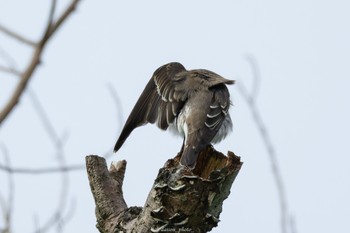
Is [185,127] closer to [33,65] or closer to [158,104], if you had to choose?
[158,104]

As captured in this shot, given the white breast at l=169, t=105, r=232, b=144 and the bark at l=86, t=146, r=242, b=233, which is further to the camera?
the white breast at l=169, t=105, r=232, b=144

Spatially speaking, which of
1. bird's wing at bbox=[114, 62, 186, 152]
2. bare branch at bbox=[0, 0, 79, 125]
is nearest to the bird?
bird's wing at bbox=[114, 62, 186, 152]

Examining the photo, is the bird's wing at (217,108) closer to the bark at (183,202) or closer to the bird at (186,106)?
the bird at (186,106)

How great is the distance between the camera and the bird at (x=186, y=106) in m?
6.33

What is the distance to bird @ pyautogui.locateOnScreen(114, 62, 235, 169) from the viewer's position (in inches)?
249

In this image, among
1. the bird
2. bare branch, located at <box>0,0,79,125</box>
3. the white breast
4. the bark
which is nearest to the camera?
bare branch, located at <box>0,0,79,125</box>

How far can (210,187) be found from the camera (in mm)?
3914

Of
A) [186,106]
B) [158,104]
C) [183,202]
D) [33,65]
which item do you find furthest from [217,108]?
[33,65]

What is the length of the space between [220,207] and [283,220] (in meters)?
0.37

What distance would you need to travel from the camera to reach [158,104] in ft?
22.1

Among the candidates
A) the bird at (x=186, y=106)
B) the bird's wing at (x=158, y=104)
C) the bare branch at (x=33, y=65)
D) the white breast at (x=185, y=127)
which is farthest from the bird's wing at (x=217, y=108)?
the bare branch at (x=33, y=65)

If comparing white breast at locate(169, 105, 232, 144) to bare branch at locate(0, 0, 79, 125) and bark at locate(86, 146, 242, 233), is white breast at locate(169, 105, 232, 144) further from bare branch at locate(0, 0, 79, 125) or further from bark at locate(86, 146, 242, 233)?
bare branch at locate(0, 0, 79, 125)

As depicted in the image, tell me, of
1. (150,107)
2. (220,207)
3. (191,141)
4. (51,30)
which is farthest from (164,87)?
(51,30)

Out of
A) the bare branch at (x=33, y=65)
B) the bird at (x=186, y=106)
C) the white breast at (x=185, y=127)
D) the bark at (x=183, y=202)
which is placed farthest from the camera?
the white breast at (x=185, y=127)
